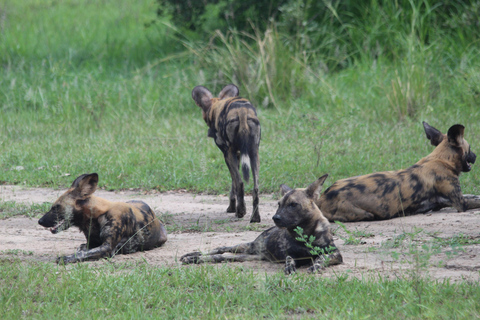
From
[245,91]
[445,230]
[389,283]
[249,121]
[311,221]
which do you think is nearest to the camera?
[389,283]

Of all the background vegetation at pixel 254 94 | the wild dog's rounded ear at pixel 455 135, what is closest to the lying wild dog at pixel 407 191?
the wild dog's rounded ear at pixel 455 135

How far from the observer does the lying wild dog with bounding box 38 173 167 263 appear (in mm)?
4254

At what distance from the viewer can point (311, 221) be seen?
399 centimetres

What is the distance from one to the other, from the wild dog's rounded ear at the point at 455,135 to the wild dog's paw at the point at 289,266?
8.10ft

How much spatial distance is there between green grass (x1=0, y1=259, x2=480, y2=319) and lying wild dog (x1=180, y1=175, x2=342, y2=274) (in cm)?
27

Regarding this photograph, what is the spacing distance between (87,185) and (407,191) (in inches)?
108

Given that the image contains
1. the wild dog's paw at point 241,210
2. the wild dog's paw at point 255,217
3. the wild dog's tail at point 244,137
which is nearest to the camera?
the wild dog's paw at point 255,217

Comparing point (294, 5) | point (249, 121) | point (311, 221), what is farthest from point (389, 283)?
point (294, 5)

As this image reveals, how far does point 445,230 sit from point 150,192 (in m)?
3.40

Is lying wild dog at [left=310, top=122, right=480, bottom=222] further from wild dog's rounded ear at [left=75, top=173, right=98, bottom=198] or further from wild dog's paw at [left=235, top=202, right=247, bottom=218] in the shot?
wild dog's rounded ear at [left=75, top=173, right=98, bottom=198]

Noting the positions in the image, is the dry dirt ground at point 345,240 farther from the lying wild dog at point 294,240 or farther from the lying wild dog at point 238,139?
the lying wild dog at point 238,139

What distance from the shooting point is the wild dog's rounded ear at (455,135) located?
5520 mm

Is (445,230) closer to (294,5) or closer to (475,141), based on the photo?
(475,141)

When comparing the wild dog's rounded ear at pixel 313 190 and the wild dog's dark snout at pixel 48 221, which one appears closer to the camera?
the wild dog's rounded ear at pixel 313 190
